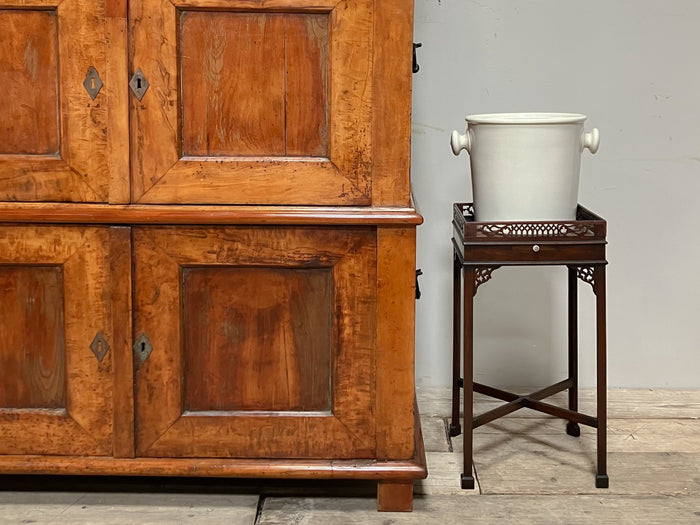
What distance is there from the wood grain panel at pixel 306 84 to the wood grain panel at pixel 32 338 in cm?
63

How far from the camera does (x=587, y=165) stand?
3.12 m

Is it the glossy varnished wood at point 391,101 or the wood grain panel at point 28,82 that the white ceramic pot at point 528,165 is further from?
the wood grain panel at point 28,82

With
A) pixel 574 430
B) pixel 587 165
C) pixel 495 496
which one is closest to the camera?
pixel 495 496

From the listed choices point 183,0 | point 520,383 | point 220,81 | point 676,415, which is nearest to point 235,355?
point 220,81

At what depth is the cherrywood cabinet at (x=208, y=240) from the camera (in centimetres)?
225

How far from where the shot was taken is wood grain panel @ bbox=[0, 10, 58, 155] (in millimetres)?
2252

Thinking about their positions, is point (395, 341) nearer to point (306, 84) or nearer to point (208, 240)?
point (208, 240)

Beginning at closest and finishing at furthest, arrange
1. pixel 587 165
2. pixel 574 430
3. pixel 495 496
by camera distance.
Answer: pixel 495 496 → pixel 574 430 → pixel 587 165

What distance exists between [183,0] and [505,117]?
3.02ft

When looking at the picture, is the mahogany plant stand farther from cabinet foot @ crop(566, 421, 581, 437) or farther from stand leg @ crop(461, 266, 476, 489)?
cabinet foot @ crop(566, 421, 581, 437)

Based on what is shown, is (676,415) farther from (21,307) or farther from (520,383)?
(21,307)

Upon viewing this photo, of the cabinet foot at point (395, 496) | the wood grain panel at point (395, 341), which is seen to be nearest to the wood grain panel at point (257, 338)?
the wood grain panel at point (395, 341)

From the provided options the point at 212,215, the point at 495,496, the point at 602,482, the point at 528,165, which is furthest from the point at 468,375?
the point at 212,215

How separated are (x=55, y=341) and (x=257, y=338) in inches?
18.4
